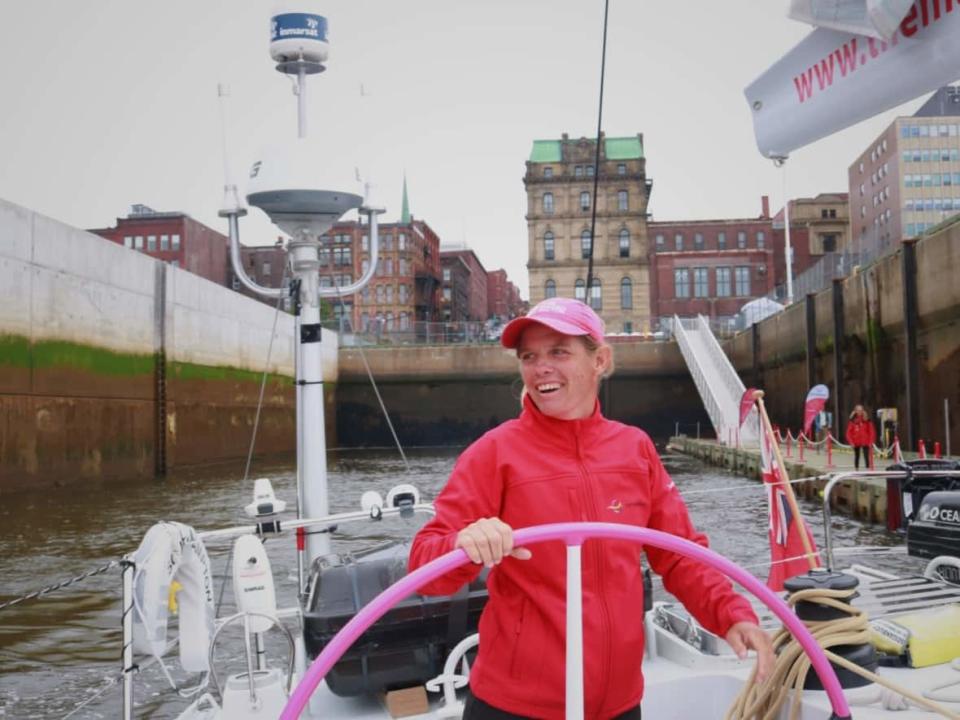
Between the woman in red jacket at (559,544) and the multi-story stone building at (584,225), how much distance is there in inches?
2875

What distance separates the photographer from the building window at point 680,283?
76.3 metres

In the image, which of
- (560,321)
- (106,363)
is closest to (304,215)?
(560,321)

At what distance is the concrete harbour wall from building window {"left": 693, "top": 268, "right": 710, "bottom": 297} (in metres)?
51.1

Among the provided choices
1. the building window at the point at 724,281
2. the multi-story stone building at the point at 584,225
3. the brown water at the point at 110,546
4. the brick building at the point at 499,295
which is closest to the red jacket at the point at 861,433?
the brown water at the point at 110,546

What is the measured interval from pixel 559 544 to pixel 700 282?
7741 cm

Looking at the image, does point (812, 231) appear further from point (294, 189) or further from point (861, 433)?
point (294, 189)

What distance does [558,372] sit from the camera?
2.21 metres

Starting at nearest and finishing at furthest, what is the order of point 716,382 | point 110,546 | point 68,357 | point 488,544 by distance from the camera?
point 488,544, point 110,546, point 68,357, point 716,382

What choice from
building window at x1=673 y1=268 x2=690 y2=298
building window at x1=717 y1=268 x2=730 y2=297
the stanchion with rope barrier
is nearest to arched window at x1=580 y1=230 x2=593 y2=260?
building window at x1=673 y1=268 x2=690 y2=298

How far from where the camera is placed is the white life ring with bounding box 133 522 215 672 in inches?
137

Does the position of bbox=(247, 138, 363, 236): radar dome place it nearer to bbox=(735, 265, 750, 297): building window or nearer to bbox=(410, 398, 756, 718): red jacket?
bbox=(410, 398, 756, 718): red jacket

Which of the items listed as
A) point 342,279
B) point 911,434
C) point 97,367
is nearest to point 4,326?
point 97,367

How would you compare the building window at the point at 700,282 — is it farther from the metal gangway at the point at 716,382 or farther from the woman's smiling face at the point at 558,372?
the woman's smiling face at the point at 558,372

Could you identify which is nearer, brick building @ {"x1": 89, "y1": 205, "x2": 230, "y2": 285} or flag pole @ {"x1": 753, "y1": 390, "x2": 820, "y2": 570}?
flag pole @ {"x1": 753, "y1": 390, "x2": 820, "y2": 570}
